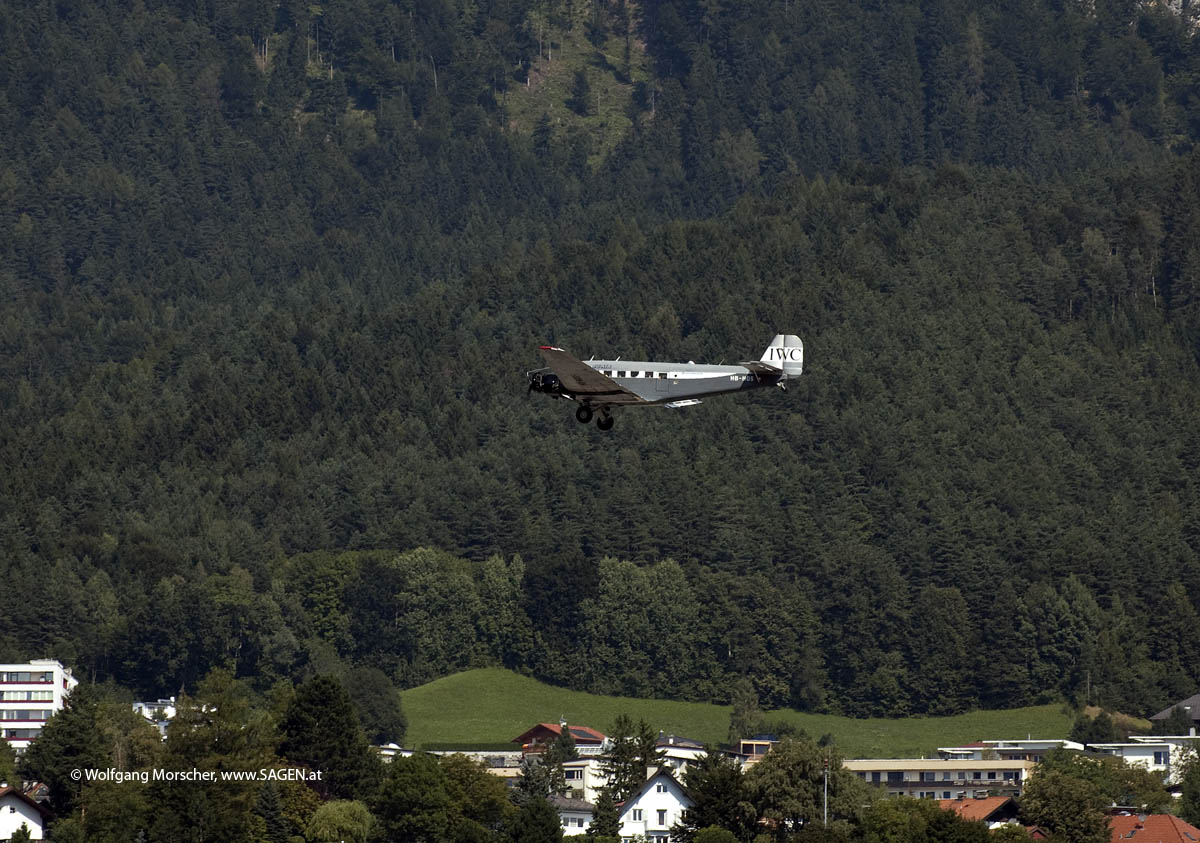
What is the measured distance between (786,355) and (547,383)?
44.4 feet

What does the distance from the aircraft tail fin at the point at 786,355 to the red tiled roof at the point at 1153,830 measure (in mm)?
77950

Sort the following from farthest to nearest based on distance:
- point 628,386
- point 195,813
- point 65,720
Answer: point 65,720
point 195,813
point 628,386

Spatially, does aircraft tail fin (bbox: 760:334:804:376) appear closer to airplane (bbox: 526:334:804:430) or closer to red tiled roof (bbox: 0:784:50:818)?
airplane (bbox: 526:334:804:430)

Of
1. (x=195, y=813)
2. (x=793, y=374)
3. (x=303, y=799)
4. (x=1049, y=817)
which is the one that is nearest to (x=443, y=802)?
(x=303, y=799)

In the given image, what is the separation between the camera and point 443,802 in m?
188

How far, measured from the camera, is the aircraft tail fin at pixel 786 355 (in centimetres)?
12375

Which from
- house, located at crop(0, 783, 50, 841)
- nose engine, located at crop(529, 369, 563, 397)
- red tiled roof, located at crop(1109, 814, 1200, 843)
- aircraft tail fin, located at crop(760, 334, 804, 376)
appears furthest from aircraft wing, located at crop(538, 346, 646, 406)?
red tiled roof, located at crop(1109, 814, 1200, 843)

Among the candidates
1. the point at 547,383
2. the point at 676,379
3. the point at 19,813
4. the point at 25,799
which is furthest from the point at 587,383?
the point at 25,799

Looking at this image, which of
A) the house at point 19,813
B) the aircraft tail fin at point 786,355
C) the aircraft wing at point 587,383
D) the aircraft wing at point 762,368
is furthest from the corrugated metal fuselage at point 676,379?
the house at point 19,813

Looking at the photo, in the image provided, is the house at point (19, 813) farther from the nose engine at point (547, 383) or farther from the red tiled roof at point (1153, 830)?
the red tiled roof at point (1153, 830)

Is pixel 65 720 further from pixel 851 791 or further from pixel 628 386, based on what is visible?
pixel 628 386

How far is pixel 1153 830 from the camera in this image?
193250 mm

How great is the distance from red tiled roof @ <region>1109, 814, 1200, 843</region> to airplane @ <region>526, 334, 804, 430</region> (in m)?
83.6

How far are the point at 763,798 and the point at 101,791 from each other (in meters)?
48.6
